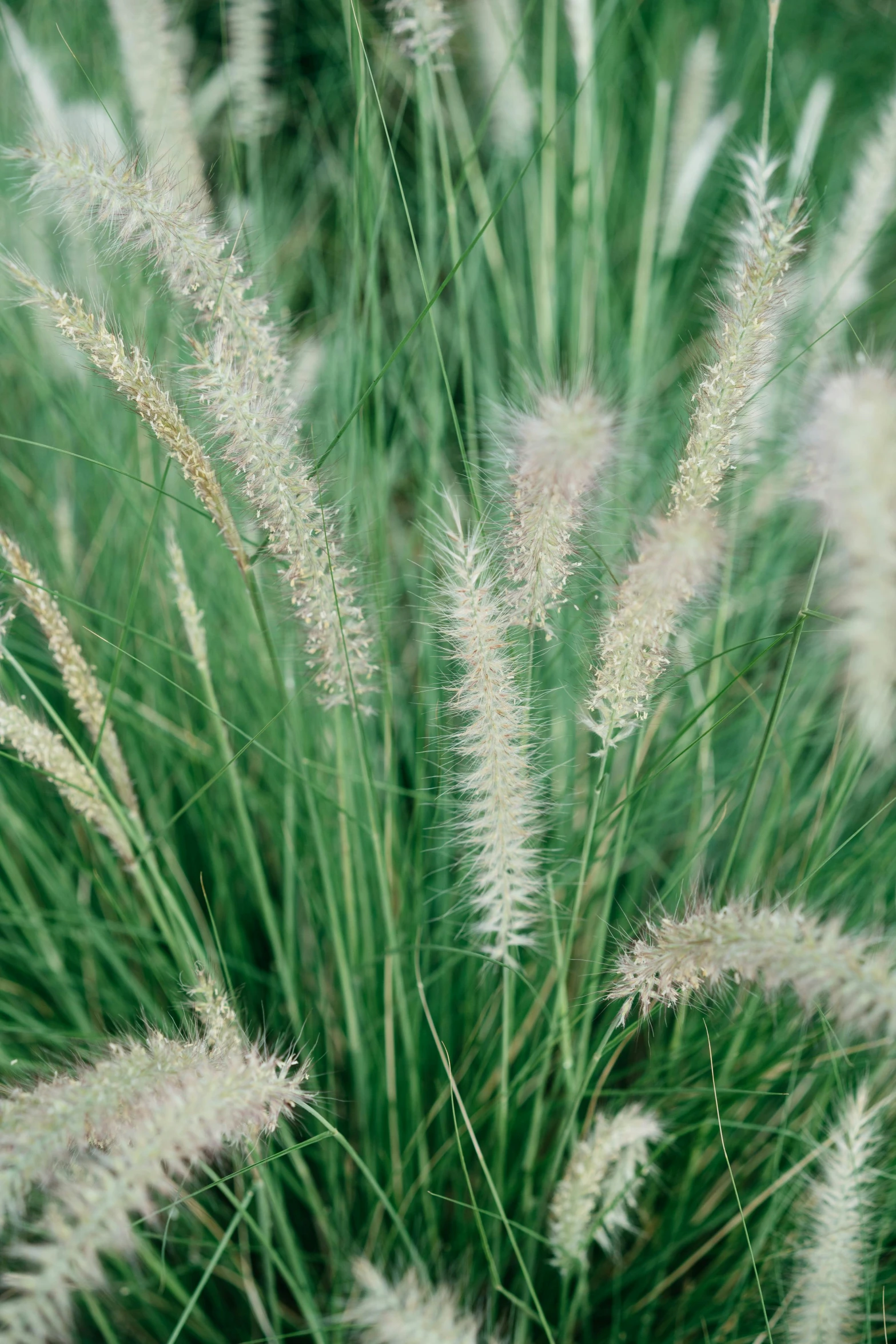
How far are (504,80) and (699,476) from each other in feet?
4.88

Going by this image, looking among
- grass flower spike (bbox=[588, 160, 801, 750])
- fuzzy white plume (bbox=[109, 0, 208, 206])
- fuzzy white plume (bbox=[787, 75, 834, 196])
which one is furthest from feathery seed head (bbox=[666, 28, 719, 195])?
grass flower spike (bbox=[588, 160, 801, 750])

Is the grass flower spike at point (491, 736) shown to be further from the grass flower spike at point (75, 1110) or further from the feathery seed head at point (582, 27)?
the feathery seed head at point (582, 27)

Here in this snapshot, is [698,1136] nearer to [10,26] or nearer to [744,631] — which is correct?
[744,631]

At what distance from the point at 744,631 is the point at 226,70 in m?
1.27

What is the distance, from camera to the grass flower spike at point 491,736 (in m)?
0.90

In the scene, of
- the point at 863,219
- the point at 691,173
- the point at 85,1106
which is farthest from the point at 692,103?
the point at 85,1106

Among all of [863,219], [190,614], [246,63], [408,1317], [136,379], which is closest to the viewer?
[136,379]

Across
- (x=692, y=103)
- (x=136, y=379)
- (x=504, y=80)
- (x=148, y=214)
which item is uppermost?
(x=504, y=80)

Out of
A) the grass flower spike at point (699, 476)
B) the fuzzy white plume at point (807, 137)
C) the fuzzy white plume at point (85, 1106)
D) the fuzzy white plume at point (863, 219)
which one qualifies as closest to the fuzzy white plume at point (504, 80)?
the fuzzy white plume at point (807, 137)

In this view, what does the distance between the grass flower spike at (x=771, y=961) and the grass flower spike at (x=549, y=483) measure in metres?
0.32

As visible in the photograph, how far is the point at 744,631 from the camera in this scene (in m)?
1.82

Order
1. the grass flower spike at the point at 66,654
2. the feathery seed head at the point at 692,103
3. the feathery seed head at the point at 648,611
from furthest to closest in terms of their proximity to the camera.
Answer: the feathery seed head at the point at 692,103 → the grass flower spike at the point at 66,654 → the feathery seed head at the point at 648,611

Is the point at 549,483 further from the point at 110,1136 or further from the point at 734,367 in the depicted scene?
the point at 110,1136

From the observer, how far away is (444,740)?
1.12 metres
